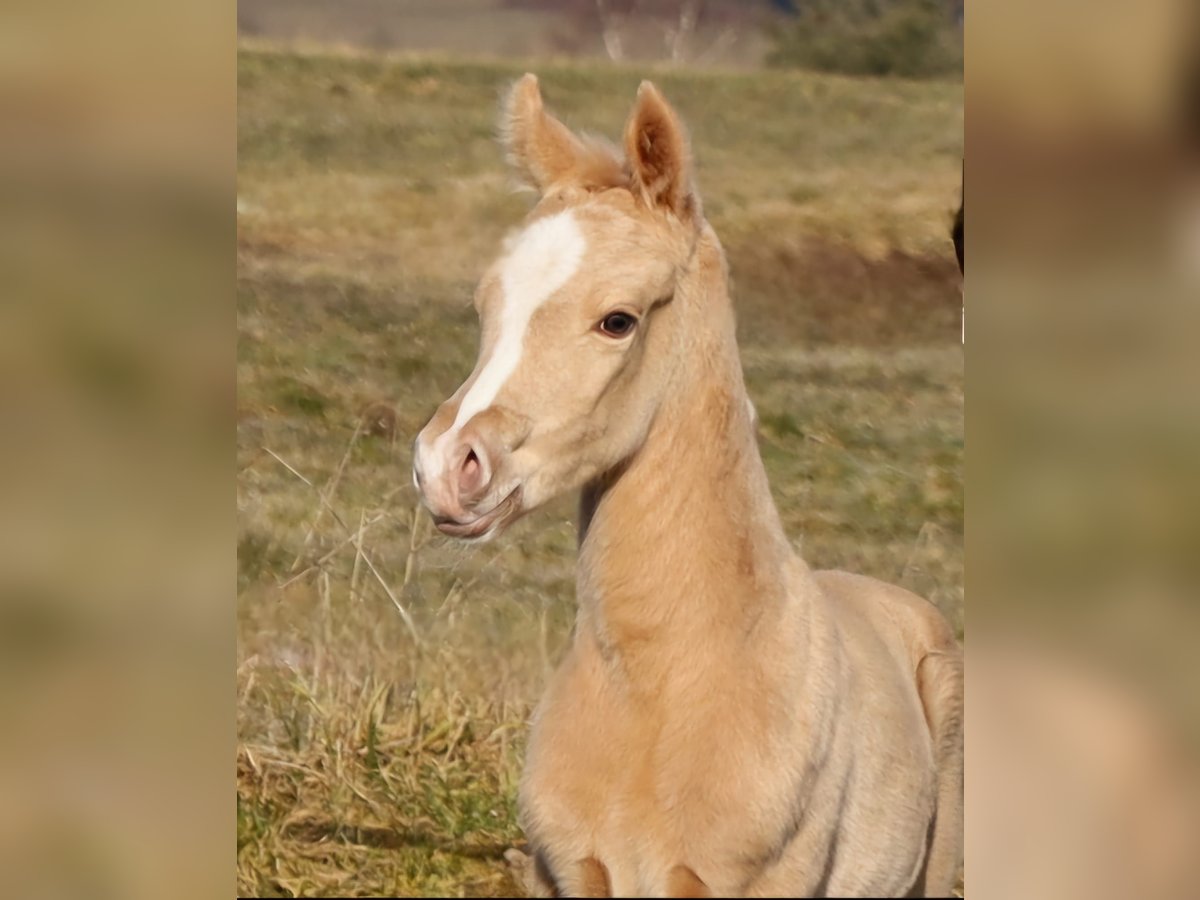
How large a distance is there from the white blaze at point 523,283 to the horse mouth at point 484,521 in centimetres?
14

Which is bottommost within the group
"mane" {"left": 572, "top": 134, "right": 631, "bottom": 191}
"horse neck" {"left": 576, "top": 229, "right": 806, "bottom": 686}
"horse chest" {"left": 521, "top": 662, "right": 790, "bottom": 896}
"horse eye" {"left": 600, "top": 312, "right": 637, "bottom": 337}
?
"horse chest" {"left": 521, "top": 662, "right": 790, "bottom": 896}

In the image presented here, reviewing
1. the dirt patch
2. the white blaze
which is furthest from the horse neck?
the dirt patch

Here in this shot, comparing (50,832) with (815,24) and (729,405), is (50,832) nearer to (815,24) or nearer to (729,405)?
(729,405)

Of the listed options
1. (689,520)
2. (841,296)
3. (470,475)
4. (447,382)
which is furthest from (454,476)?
(841,296)

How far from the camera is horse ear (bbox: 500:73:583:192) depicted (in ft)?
8.18

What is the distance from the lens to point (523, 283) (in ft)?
7.59

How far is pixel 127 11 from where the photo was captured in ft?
7.97

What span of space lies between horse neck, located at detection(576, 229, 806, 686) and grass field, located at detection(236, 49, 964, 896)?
2.42ft

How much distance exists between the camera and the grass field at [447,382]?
3.04 meters

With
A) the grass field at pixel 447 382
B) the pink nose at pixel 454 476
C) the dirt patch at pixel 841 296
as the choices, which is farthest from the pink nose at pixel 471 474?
the dirt patch at pixel 841 296

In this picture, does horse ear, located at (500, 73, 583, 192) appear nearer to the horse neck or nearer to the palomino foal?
the palomino foal

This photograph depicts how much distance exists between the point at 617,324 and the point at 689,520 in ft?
1.24

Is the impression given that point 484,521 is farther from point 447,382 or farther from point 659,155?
point 447,382

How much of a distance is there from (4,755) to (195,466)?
604mm
